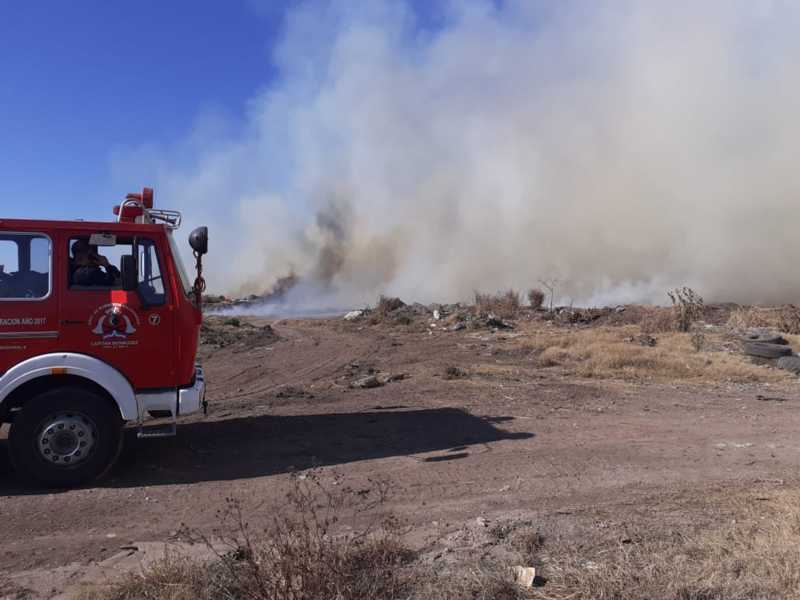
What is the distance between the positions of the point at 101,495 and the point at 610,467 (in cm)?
471

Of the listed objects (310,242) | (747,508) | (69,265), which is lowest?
(747,508)

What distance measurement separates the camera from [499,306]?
27.0 metres

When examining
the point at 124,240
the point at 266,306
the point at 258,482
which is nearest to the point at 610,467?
the point at 258,482

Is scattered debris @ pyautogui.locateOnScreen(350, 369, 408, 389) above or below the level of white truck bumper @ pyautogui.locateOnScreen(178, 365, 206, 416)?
below

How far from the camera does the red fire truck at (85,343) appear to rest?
615cm

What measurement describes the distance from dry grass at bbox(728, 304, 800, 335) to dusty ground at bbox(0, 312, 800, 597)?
26.6 feet

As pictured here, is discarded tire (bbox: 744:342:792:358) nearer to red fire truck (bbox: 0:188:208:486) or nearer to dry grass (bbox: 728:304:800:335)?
dry grass (bbox: 728:304:800:335)

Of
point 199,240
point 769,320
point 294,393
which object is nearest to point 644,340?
point 769,320

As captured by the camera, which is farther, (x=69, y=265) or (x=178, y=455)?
(x=178, y=455)

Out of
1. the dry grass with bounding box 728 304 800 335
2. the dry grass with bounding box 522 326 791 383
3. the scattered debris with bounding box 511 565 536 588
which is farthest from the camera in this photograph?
the dry grass with bounding box 728 304 800 335

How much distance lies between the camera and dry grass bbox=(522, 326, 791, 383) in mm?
12820

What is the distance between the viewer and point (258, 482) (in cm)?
645

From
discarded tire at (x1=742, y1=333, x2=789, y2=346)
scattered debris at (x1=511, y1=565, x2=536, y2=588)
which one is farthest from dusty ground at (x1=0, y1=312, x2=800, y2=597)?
discarded tire at (x1=742, y1=333, x2=789, y2=346)

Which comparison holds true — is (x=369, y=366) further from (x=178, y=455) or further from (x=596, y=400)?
(x=178, y=455)
